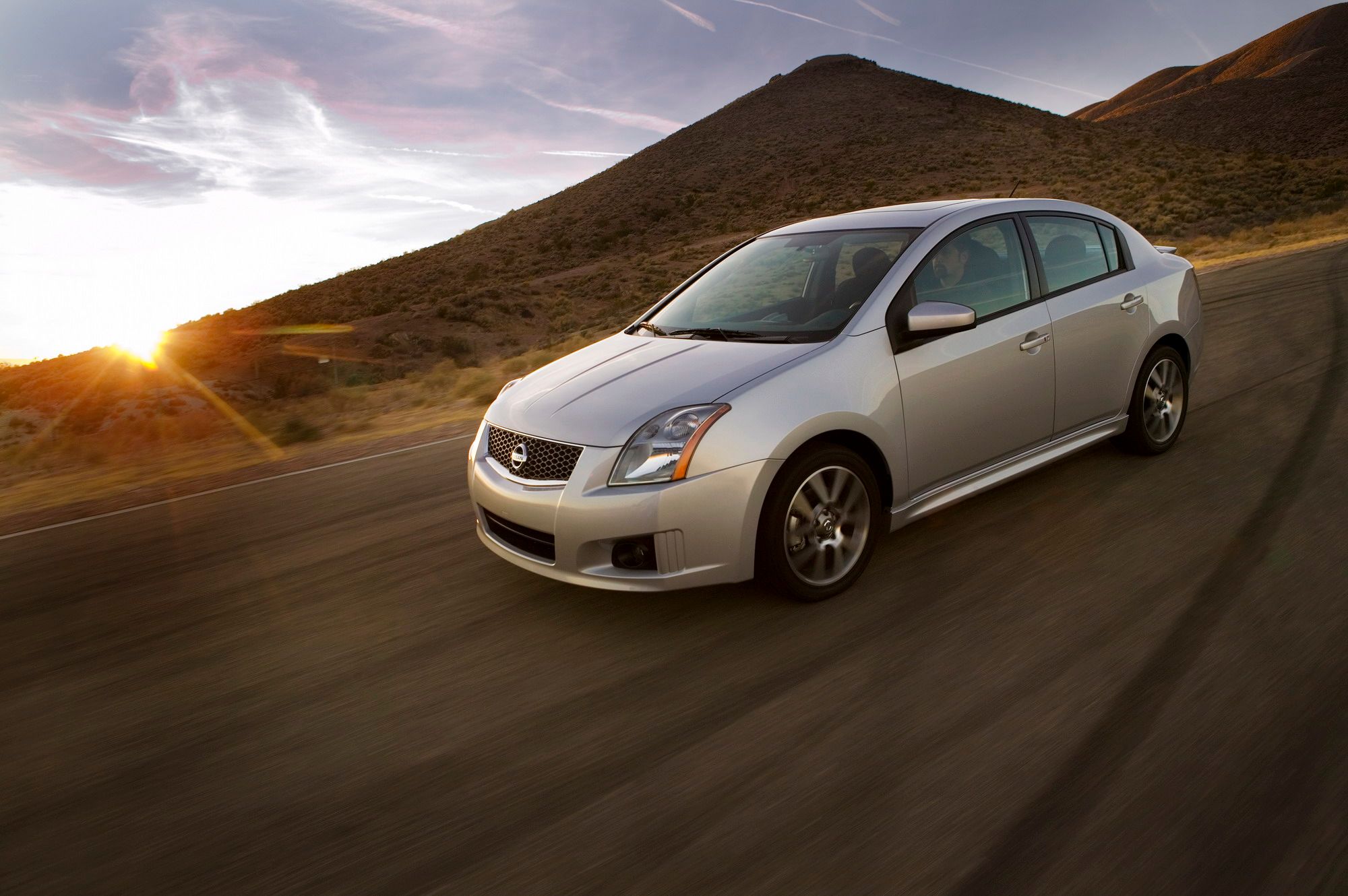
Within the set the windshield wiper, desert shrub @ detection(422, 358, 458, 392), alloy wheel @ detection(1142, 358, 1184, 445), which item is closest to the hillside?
desert shrub @ detection(422, 358, 458, 392)

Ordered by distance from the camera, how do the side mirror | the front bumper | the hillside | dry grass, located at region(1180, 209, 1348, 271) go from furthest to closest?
the hillside, dry grass, located at region(1180, 209, 1348, 271), the side mirror, the front bumper

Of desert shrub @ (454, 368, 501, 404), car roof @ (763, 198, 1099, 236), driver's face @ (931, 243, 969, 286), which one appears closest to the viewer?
driver's face @ (931, 243, 969, 286)

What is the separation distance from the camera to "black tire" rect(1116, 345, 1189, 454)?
18.7 ft

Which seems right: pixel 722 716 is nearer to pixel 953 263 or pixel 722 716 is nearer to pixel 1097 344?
pixel 953 263

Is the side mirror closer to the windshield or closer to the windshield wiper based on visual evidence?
the windshield

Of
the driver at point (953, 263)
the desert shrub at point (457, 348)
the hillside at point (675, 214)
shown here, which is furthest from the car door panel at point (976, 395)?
the desert shrub at point (457, 348)

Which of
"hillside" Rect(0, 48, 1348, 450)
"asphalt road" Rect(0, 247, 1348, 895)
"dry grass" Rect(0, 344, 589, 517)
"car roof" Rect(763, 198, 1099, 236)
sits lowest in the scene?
"asphalt road" Rect(0, 247, 1348, 895)

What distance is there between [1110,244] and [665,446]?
3.48 m

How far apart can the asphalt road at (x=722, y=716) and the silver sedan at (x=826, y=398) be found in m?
0.36

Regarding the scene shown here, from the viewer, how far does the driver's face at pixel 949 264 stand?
15.3 ft

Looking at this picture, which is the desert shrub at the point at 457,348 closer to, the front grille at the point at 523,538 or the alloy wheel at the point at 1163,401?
the alloy wheel at the point at 1163,401

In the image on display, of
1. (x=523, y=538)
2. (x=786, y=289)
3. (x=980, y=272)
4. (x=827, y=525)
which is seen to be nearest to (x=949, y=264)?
(x=980, y=272)

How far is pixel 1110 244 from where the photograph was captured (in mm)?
5680

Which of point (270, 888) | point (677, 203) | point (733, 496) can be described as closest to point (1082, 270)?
point (733, 496)
